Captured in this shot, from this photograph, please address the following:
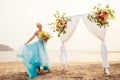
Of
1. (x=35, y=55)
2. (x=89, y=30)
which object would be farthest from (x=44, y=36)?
(x=89, y=30)

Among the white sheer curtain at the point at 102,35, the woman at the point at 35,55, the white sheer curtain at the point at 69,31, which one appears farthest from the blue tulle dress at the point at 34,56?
the white sheer curtain at the point at 102,35

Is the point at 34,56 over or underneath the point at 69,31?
underneath

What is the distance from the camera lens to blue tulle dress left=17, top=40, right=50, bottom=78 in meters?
12.9

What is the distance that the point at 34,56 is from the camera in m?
13.1

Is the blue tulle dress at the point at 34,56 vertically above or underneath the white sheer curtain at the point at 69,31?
underneath

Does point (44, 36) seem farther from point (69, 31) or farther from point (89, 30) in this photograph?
point (89, 30)

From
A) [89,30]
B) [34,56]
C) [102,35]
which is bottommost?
[34,56]

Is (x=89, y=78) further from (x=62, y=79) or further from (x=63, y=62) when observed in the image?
(x=63, y=62)

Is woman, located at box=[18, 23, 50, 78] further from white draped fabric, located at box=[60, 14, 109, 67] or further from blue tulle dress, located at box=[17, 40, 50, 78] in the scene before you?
white draped fabric, located at box=[60, 14, 109, 67]

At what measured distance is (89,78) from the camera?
38.2ft

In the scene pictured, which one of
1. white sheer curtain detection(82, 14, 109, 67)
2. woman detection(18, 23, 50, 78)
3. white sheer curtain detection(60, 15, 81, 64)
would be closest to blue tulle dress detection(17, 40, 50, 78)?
woman detection(18, 23, 50, 78)

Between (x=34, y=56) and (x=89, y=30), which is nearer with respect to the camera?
(x=89, y=30)

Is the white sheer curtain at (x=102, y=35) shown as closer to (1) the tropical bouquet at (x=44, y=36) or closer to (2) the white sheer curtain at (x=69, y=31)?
Result: (2) the white sheer curtain at (x=69, y=31)

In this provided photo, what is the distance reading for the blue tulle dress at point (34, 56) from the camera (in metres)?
12.9
